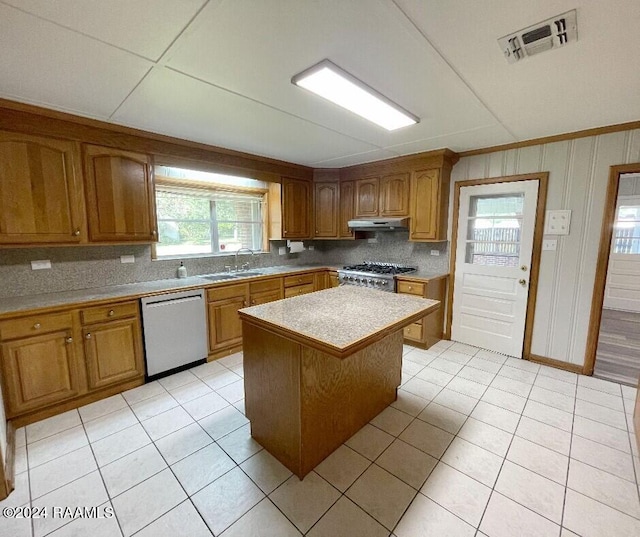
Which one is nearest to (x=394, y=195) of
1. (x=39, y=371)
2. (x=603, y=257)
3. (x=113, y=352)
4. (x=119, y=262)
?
(x=603, y=257)

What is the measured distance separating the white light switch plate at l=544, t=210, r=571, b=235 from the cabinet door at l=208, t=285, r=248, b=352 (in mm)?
3348

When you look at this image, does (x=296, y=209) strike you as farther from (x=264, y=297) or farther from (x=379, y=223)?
(x=264, y=297)

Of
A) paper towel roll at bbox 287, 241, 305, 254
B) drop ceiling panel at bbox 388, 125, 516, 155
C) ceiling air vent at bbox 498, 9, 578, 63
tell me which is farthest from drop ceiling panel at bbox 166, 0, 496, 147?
paper towel roll at bbox 287, 241, 305, 254

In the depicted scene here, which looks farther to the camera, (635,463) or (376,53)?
(635,463)

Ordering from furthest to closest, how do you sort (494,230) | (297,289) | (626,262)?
1. (626,262)
2. (297,289)
3. (494,230)

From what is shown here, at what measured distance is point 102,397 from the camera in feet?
8.31

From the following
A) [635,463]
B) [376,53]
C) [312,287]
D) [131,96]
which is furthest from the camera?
[312,287]

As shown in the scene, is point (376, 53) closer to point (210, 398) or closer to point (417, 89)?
point (417, 89)

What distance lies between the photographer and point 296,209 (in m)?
4.33

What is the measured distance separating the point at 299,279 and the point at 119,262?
210 centimetres

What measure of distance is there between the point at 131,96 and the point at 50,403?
239cm

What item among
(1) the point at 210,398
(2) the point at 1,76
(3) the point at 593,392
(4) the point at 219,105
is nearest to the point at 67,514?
(1) the point at 210,398

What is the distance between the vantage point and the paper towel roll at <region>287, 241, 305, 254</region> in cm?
465

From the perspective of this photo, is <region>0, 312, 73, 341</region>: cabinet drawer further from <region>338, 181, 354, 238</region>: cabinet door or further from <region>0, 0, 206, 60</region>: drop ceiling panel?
<region>338, 181, 354, 238</region>: cabinet door
